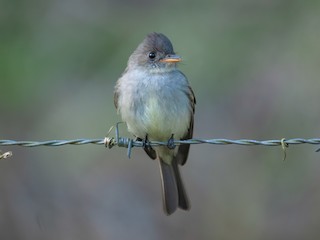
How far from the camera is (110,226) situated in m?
7.94

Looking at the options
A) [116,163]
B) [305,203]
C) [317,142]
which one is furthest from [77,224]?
[317,142]

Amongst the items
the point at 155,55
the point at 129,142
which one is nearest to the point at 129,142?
the point at 129,142

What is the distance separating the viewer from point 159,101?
6027 mm

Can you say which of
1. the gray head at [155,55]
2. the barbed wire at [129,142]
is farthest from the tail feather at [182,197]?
the gray head at [155,55]

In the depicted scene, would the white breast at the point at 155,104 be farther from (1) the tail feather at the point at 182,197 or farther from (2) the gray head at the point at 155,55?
(1) the tail feather at the point at 182,197

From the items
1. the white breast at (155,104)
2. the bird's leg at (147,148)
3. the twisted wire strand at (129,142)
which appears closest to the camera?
the twisted wire strand at (129,142)

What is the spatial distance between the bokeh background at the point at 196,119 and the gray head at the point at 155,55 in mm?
1494

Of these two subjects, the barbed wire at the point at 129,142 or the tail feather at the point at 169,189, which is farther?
the tail feather at the point at 169,189

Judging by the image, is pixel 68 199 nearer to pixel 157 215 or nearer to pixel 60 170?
pixel 60 170

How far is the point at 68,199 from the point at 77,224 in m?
0.27

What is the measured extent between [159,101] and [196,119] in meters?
2.36

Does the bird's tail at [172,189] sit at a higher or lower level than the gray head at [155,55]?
lower

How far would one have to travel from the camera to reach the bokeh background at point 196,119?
7703mm

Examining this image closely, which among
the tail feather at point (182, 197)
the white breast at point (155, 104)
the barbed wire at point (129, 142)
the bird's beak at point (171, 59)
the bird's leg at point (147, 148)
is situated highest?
the bird's beak at point (171, 59)
